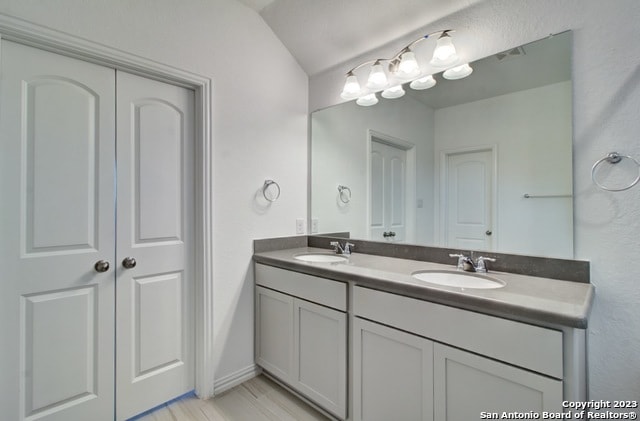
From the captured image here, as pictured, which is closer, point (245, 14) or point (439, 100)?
point (439, 100)

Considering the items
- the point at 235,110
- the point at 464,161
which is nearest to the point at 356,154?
the point at 464,161

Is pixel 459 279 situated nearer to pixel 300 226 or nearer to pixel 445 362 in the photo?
pixel 445 362

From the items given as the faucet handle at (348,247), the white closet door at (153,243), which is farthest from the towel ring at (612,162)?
the white closet door at (153,243)

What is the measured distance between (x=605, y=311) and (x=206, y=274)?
1930 mm

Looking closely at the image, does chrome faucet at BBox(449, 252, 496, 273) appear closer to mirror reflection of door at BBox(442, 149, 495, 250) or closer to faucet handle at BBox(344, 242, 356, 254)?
mirror reflection of door at BBox(442, 149, 495, 250)

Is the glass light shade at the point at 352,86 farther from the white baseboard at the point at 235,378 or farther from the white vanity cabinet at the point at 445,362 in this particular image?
the white baseboard at the point at 235,378

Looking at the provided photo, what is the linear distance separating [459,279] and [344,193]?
42.9 inches

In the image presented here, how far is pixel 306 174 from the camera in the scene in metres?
2.38

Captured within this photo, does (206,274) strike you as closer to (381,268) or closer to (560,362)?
(381,268)

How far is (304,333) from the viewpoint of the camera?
1686 mm

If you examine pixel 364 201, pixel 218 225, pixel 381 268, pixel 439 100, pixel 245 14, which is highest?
pixel 245 14

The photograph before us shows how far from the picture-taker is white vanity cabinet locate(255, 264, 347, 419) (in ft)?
4.97

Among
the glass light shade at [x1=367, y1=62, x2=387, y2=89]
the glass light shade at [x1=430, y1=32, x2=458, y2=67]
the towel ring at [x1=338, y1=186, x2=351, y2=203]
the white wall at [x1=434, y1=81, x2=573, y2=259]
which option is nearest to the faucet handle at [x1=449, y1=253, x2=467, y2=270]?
the white wall at [x1=434, y1=81, x2=573, y2=259]

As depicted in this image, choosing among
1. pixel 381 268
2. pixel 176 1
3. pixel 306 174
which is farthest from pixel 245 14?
pixel 381 268
